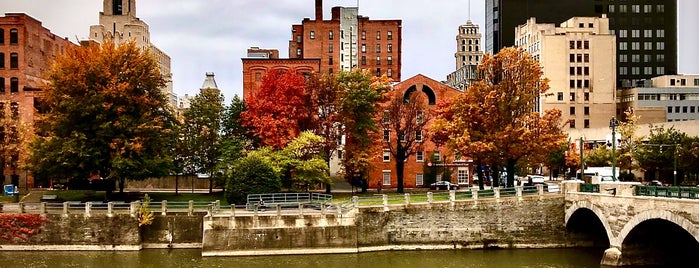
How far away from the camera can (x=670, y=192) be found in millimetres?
30703

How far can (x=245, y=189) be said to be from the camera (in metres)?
44.4

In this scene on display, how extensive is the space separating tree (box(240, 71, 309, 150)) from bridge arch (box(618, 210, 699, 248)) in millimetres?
27841

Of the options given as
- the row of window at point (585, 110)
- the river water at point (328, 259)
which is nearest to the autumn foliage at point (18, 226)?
the river water at point (328, 259)

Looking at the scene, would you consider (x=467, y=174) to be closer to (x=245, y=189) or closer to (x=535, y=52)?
(x=245, y=189)

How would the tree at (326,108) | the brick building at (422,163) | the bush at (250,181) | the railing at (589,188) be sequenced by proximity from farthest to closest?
the brick building at (422,163) < the tree at (326,108) < the bush at (250,181) < the railing at (589,188)

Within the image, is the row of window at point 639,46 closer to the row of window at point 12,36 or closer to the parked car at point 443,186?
the parked car at point 443,186

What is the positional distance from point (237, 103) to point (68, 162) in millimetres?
18353

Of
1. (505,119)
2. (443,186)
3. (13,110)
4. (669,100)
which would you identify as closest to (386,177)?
(443,186)

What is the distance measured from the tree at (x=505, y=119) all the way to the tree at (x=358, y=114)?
7821mm

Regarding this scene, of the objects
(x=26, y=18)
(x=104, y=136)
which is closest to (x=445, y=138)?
(x=104, y=136)

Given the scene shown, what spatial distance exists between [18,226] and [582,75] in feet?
320

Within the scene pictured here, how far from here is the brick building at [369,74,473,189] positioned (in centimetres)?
6391

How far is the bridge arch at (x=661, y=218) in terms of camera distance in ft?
93.7

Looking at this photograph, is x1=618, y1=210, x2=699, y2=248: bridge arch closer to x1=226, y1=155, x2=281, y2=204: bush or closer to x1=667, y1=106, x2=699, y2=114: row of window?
x1=226, y1=155, x2=281, y2=204: bush
